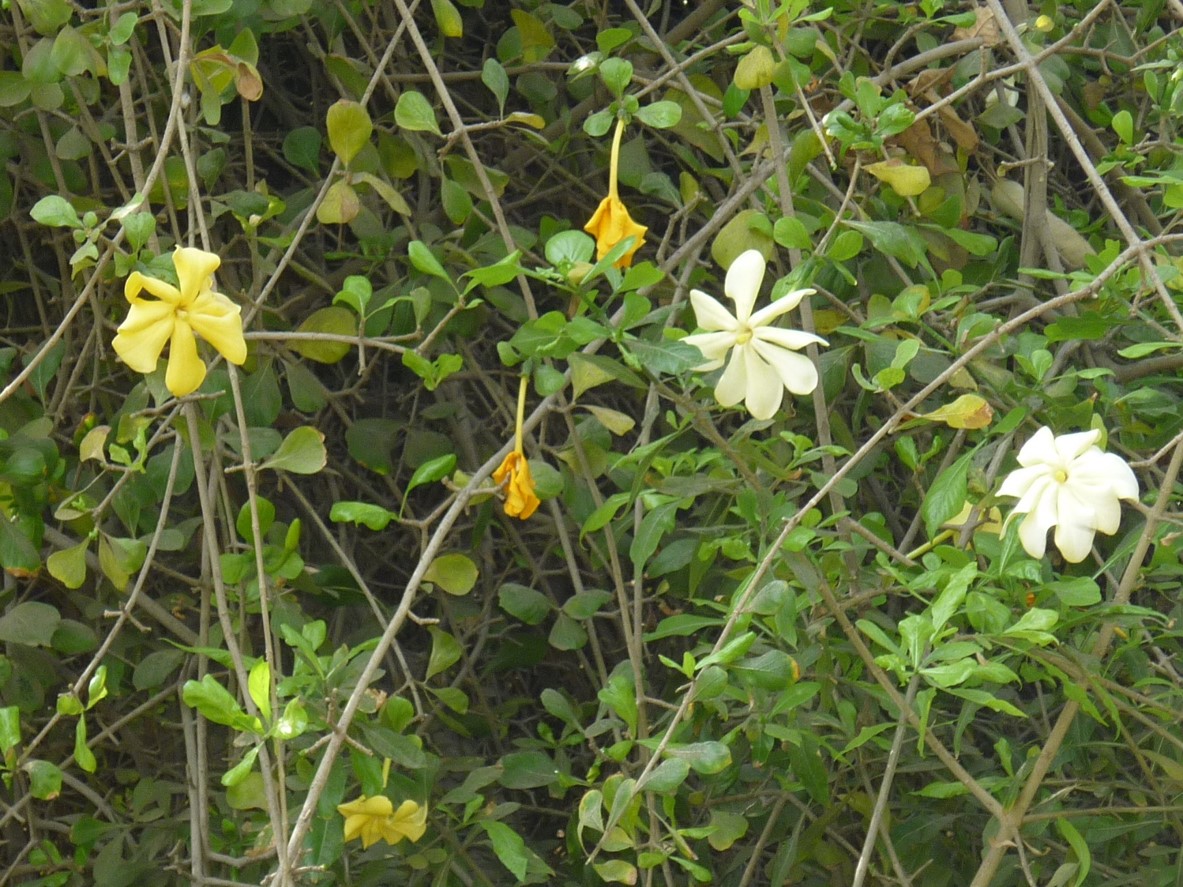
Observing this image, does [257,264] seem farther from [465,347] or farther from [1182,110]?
[1182,110]

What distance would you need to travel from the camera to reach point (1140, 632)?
1.12 meters

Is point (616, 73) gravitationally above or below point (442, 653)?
above

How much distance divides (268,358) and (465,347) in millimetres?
241

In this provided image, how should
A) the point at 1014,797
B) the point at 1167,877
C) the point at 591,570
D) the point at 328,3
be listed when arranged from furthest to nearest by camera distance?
the point at 591,570, the point at 328,3, the point at 1167,877, the point at 1014,797

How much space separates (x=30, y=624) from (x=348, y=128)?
1.76 ft

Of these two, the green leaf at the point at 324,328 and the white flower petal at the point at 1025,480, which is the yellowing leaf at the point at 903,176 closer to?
the white flower petal at the point at 1025,480

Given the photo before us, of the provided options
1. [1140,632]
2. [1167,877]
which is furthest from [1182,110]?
[1167,877]

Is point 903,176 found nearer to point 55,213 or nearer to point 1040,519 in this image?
point 1040,519

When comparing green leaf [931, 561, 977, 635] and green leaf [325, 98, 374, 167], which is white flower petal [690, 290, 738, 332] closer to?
green leaf [931, 561, 977, 635]

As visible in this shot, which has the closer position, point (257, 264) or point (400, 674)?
point (257, 264)

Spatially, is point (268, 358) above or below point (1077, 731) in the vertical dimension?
above

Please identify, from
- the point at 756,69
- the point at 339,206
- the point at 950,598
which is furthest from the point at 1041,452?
the point at 339,206

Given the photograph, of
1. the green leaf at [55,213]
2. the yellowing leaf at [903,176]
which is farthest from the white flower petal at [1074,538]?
the green leaf at [55,213]

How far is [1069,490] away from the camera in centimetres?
83
